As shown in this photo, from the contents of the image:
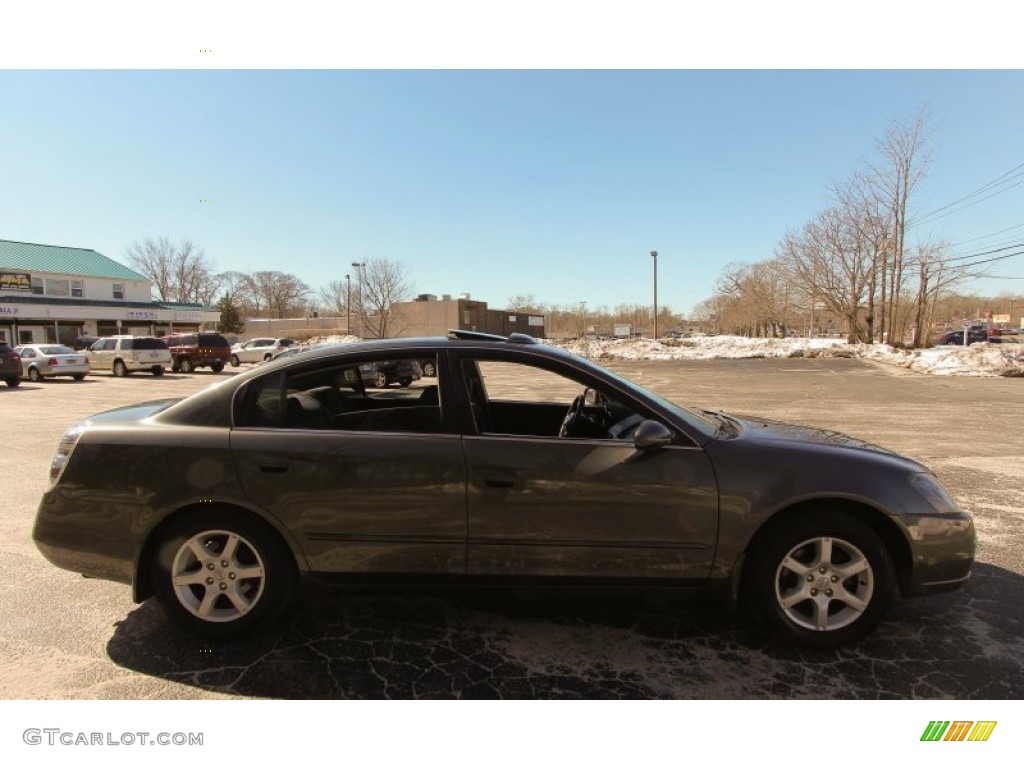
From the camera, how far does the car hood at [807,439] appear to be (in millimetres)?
2984

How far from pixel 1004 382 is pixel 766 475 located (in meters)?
21.2

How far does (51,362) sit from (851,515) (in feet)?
89.3

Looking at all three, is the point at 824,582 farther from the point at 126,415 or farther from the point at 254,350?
the point at 254,350

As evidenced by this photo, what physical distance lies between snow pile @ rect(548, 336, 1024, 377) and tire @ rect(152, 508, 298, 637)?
2552 cm

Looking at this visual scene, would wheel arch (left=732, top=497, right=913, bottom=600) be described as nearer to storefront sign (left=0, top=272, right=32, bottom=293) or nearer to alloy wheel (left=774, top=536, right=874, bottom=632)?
alloy wheel (left=774, top=536, right=874, bottom=632)

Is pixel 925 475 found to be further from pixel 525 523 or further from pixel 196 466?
pixel 196 466

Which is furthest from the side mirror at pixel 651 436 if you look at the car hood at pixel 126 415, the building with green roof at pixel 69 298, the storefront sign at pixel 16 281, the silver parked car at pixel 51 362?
the storefront sign at pixel 16 281

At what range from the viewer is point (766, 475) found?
9.15ft

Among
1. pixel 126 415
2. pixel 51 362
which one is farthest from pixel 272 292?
pixel 126 415

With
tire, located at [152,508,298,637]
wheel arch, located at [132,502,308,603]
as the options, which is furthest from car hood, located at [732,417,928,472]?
tire, located at [152,508,298,637]

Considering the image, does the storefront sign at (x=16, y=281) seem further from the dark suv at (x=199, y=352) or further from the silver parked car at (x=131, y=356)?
A: the dark suv at (x=199, y=352)

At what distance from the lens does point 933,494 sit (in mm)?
2922

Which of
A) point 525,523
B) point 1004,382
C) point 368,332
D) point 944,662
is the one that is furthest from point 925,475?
point 368,332

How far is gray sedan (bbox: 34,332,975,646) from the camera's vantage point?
9.14ft
